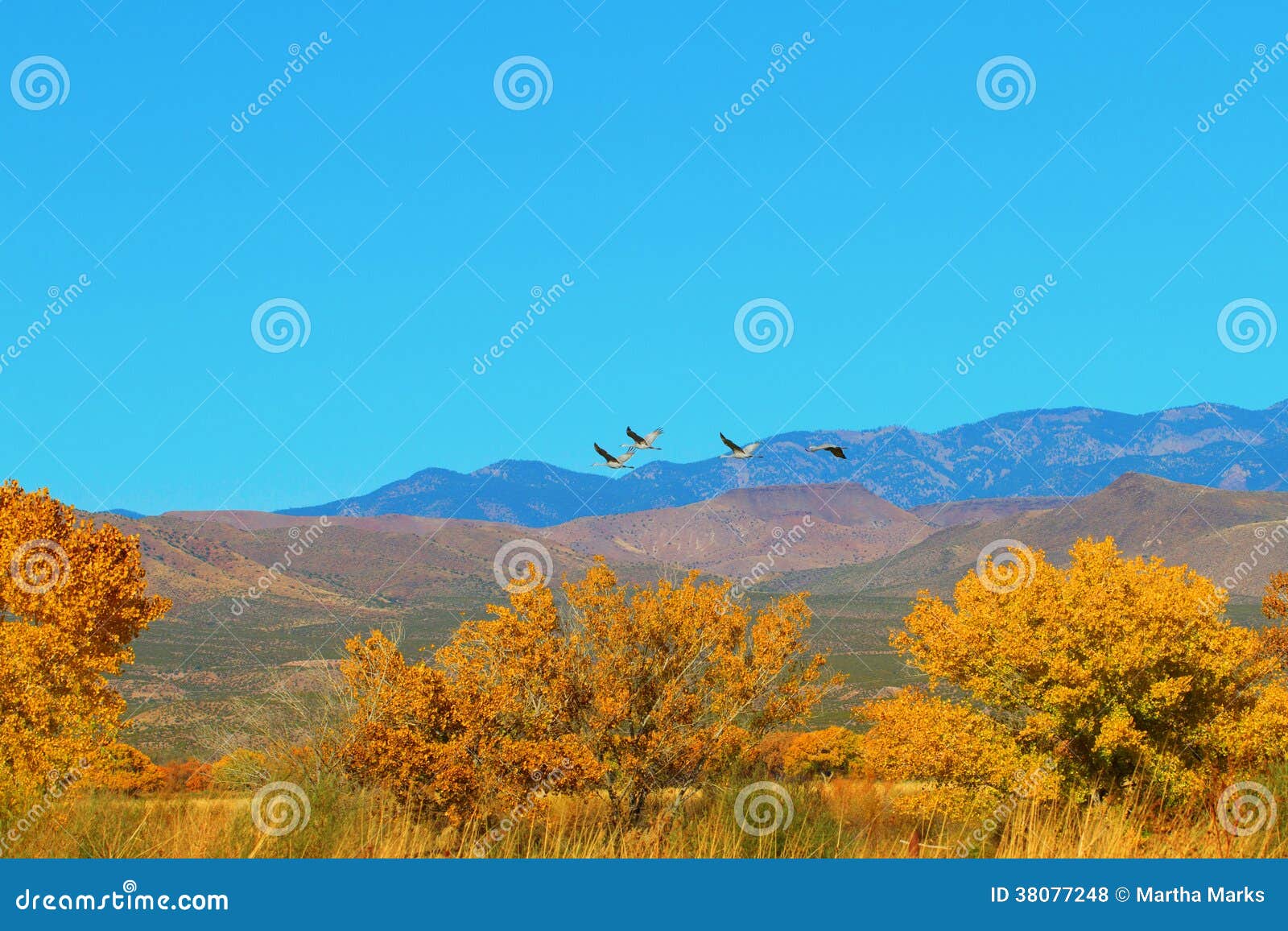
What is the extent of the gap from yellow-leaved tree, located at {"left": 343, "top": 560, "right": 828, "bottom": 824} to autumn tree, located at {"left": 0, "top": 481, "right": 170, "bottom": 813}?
26.8 ft

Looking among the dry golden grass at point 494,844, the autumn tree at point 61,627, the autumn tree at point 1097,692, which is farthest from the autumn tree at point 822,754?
the dry golden grass at point 494,844

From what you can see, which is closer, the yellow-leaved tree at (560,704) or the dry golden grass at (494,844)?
the dry golden grass at (494,844)

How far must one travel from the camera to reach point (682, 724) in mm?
30859

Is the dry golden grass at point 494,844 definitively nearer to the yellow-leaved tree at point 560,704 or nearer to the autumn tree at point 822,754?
the yellow-leaved tree at point 560,704

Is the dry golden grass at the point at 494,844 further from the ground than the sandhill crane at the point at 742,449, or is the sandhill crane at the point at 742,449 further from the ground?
the sandhill crane at the point at 742,449

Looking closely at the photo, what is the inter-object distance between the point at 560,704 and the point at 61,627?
1521 centimetres

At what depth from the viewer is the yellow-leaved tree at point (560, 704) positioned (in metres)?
26.4

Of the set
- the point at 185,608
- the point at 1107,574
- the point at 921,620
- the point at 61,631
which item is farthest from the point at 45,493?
the point at 185,608

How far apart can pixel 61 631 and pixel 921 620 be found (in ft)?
75.6

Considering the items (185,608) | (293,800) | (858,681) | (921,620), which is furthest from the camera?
(185,608)

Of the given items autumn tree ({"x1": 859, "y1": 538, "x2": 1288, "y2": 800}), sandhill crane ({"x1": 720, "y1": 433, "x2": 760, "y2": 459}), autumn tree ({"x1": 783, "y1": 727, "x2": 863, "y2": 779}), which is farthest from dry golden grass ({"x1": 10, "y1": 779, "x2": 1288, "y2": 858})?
autumn tree ({"x1": 783, "y1": 727, "x2": 863, "y2": 779})

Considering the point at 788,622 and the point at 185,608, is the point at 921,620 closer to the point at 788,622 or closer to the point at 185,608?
the point at 788,622

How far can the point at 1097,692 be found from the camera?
31.1m

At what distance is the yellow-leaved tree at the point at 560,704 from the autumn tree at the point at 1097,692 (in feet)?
17.8
